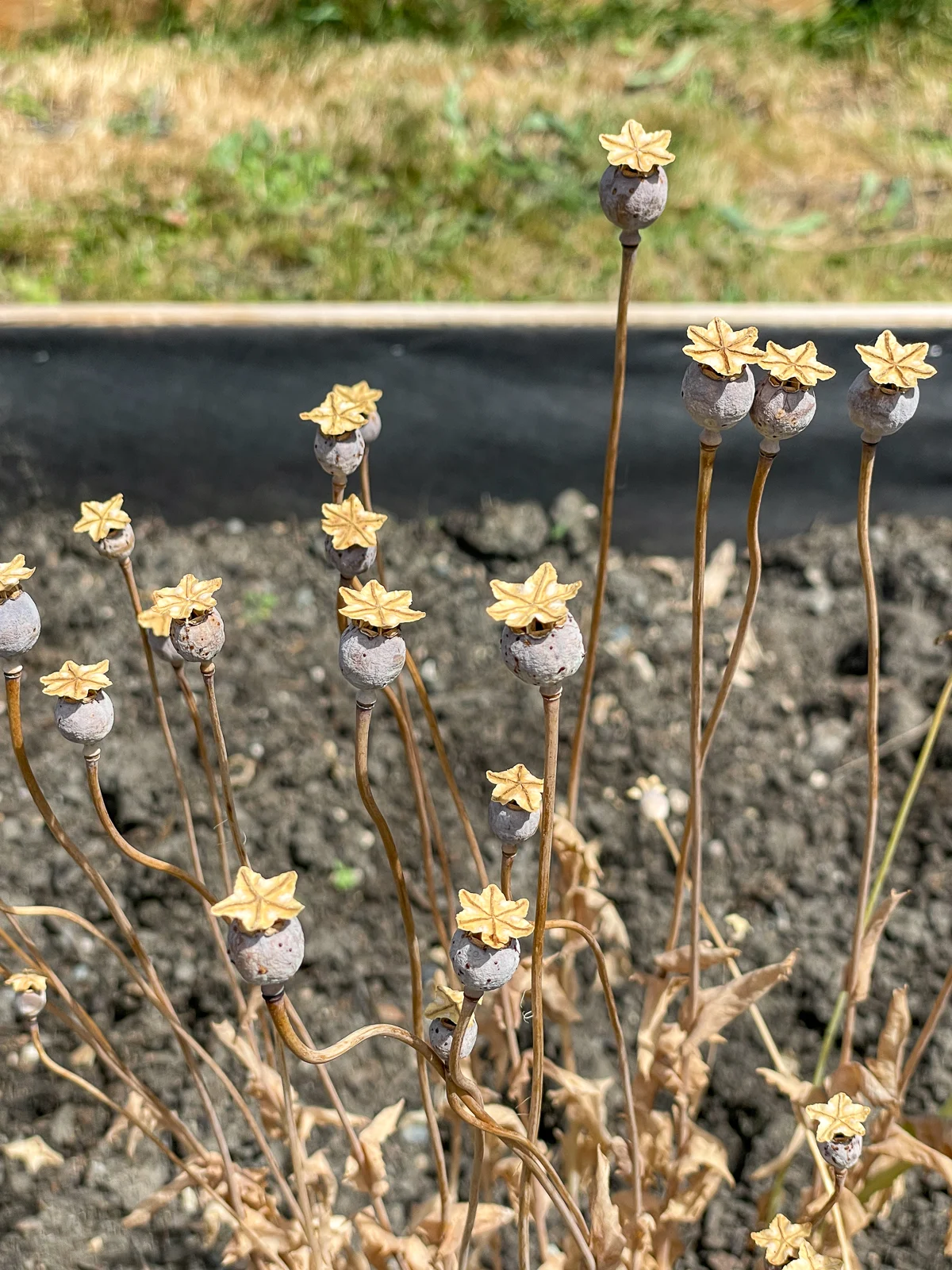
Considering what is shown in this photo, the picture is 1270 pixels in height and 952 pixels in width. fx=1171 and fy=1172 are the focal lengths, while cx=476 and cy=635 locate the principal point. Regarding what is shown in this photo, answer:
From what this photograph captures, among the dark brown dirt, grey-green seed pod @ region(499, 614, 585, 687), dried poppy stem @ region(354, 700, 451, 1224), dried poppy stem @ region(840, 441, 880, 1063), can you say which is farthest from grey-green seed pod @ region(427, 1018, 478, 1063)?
the dark brown dirt

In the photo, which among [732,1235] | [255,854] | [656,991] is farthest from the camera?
[255,854]

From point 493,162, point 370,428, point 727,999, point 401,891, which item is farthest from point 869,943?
point 493,162

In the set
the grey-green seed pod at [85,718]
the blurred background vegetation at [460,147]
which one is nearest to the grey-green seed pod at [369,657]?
the grey-green seed pod at [85,718]

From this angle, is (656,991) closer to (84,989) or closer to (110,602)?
(84,989)

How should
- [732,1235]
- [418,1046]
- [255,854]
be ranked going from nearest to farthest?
[418,1046]
[732,1235]
[255,854]

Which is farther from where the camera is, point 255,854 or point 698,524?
point 255,854

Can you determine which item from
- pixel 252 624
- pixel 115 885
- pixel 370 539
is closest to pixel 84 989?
pixel 115 885

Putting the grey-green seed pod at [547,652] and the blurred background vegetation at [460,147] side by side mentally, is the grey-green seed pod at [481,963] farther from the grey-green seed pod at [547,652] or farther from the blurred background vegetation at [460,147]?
the blurred background vegetation at [460,147]
